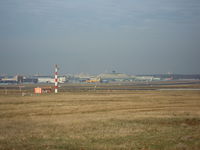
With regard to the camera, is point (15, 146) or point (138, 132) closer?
point (15, 146)

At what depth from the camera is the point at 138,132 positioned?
2327cm

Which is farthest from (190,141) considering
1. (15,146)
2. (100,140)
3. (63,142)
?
(15,146)

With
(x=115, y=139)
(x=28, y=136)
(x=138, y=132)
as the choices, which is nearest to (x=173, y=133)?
(x=138, y=132)

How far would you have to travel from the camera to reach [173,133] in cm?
2278

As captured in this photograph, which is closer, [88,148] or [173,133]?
[88,148]

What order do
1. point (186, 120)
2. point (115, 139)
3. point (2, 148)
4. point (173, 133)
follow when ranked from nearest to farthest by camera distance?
point (2, 148) → point (115, 139) → point (173, 133) → point (186, 120)

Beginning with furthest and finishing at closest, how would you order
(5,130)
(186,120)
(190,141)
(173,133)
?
(186,120) < (5,130) < (173,133) < (190,141)

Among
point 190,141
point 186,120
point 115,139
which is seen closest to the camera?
point 190,141

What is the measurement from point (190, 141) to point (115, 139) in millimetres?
4389

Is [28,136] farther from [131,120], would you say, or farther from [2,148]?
[131,120]

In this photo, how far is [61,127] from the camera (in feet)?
85.8

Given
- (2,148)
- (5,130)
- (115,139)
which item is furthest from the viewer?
(5,130)

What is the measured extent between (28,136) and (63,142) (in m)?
3.30

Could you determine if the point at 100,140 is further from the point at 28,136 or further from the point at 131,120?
the point at 131,120
